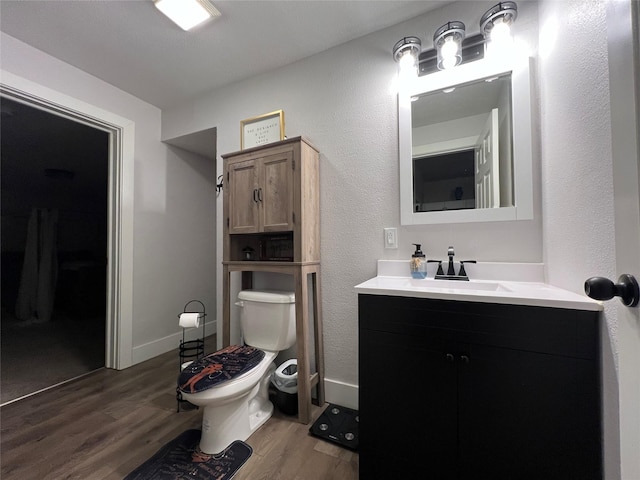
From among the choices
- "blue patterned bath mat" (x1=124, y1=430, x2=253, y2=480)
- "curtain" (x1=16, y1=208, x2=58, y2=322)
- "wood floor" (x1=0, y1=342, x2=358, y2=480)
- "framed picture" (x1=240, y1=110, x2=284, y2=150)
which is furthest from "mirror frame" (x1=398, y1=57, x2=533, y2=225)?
"curtain" (x1=16, y1=208, x2=58, y2=322)

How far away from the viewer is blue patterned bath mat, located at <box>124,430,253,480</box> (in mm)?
1125

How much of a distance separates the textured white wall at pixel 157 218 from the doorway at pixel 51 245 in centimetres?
26

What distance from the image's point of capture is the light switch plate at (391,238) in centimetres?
154

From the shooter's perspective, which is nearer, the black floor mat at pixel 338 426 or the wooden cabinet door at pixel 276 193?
the black floor mat at pixel 338 426

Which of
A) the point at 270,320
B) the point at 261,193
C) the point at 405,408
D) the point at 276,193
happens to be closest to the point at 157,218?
the point at 261,193

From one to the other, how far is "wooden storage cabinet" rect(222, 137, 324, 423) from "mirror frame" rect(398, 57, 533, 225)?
0.58 metres

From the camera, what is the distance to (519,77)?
128cm

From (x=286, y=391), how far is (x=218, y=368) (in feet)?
1.68

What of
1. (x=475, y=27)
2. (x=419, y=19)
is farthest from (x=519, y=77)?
(x=419, y=19)

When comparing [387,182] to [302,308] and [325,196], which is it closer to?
[325,196]

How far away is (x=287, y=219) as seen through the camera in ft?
5.16

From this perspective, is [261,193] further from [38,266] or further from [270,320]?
[38,266]

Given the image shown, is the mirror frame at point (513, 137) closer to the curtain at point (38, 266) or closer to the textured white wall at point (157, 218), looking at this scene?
the textured white wall at point (157, 218)

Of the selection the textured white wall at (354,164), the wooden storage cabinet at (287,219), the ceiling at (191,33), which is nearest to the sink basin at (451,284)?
the textured white wall at (354,164)
